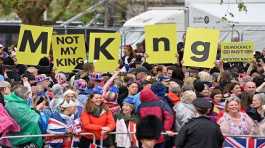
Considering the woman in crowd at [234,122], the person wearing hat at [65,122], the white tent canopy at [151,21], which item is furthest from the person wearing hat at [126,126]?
the white tent canopy at [151,21]

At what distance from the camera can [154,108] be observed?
1631 cm

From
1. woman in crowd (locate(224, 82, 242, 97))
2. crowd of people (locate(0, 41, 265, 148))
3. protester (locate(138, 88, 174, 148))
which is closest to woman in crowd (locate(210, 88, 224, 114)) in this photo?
crowd of people (locate(0, 41, 265, 148))

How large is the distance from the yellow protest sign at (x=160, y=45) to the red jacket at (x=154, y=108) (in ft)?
17.6

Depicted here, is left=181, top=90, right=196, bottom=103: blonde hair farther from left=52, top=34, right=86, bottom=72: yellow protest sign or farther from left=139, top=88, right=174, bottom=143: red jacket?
left=52, top=34, right=86, bottom=72: yellow protest sign

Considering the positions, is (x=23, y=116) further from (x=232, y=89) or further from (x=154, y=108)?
(x=232, y=89)

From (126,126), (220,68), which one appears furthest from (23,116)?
(220,68)

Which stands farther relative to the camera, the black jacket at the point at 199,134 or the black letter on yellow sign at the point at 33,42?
the black letter on yellow sign at the point at 33,42

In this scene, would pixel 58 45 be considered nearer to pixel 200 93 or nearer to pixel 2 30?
pixel 200 93

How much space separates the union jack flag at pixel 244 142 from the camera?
1569cm

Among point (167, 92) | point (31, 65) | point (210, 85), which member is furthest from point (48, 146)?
point (31, 65)

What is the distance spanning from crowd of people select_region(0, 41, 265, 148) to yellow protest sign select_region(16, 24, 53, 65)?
1065mm

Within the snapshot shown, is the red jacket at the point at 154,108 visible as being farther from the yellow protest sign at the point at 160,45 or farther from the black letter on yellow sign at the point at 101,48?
the yellow protest sign at the point at 160,45

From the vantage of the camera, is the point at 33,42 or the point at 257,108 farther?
the point at 33,42

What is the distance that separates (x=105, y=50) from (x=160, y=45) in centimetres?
137
